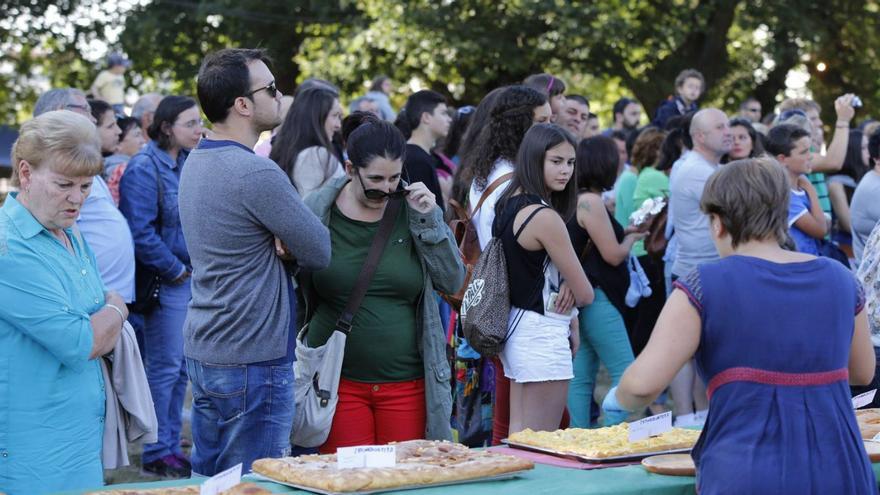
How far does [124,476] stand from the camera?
21.4 feet

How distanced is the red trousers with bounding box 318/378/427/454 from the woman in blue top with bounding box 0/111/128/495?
1.04 m

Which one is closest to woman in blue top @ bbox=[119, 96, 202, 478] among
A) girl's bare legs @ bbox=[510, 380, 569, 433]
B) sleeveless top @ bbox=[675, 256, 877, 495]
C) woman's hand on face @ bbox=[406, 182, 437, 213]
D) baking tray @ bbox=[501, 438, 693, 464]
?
girl's bare legs @ bbox=[510, 380, 569, 433]

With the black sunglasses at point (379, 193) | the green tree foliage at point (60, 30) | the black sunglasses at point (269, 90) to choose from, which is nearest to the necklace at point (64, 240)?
the black sunglasses at point (269, 90)

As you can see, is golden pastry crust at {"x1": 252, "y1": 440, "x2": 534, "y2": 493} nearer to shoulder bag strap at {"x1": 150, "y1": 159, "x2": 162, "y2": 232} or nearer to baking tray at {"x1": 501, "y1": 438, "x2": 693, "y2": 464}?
baking tray at {"x1": 501, "y1": 438, "x2": 693, "y2": 464}

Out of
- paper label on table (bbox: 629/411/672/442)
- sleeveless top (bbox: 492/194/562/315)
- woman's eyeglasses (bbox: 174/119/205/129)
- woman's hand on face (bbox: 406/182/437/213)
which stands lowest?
paper label on table (bbox: 629/411/672/442)

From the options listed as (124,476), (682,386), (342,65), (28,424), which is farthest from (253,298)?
(342,65)

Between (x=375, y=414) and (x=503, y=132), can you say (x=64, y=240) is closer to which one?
(x=375, y=414)

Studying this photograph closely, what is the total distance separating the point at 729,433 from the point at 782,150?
4562mm

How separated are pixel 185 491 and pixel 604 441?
1.34 m

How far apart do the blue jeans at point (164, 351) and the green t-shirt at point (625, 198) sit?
3489mm

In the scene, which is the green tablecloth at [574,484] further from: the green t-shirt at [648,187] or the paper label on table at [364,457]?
the green t-shirt at [648,187]

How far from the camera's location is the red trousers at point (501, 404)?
5.14 metres

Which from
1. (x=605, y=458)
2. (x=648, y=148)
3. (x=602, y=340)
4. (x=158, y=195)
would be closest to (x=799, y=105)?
(x=648, y=148)

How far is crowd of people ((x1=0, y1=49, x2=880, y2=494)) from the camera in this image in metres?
2.96
